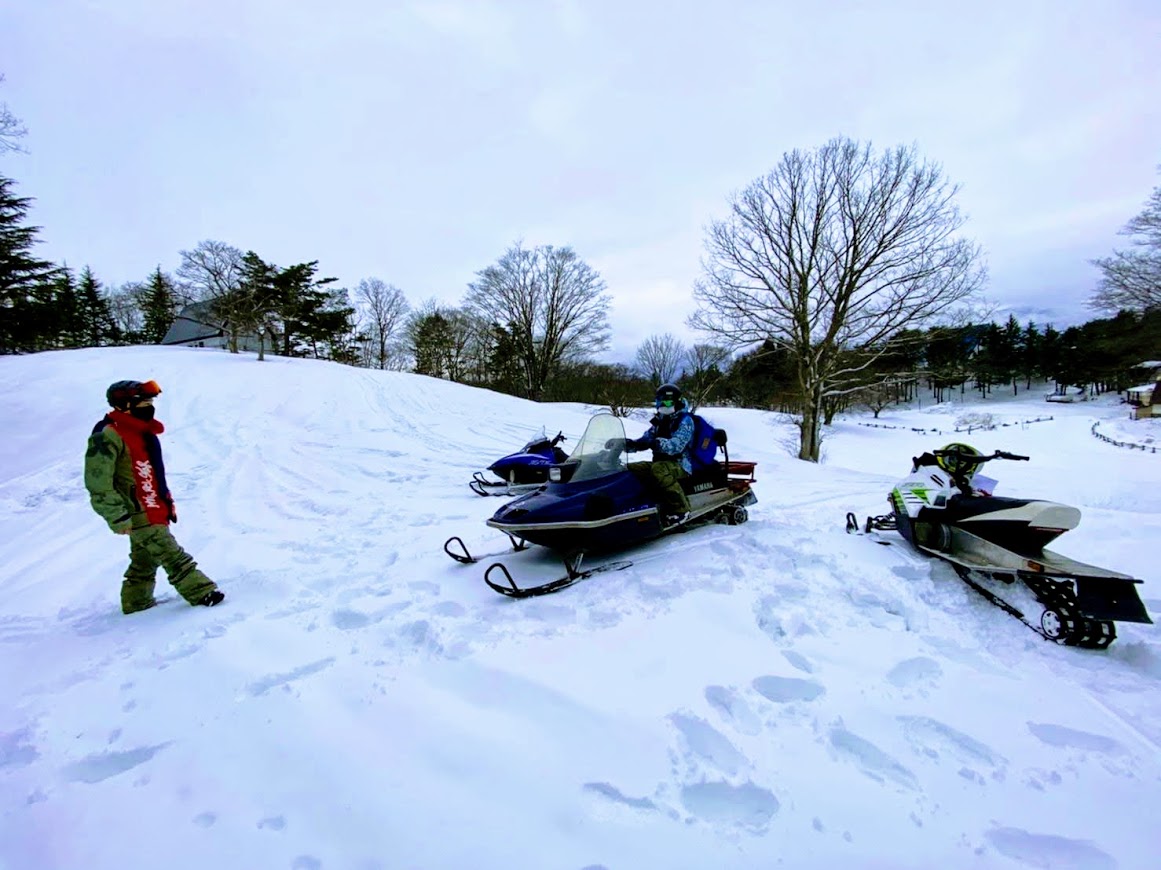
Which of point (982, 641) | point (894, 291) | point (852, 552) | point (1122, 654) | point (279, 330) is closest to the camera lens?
point (1122, 654)

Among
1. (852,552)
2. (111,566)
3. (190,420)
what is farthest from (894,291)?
(190,420)

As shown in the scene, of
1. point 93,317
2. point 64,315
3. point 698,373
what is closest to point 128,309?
point 93,317

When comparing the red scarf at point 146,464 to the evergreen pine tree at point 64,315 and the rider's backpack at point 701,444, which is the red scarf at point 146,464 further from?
→ the evergreen pine tree at point 64,315

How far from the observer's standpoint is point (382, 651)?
282cm

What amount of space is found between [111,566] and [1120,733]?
7169 millimetres

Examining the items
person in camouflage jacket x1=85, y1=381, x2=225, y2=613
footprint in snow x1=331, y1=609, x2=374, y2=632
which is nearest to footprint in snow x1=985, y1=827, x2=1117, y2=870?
footprint in snow x1=331, y1=609, x2=374, y2=632

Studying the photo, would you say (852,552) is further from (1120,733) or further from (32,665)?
(32,665)

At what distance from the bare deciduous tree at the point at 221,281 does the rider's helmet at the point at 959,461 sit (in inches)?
1124

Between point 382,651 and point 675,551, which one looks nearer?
point 382,651

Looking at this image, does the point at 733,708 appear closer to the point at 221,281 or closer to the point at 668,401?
the point at 668,401

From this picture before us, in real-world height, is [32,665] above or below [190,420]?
below

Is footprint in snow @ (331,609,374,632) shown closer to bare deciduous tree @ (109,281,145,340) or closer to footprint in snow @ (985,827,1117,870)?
footprint in snow @ (985,827,1117,870)

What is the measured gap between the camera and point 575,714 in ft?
7.49

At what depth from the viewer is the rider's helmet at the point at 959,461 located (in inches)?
153
